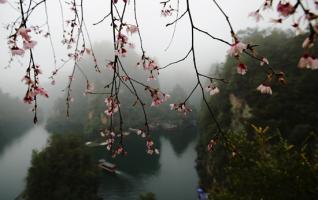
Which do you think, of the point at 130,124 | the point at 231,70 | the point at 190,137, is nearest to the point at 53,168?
the point at 231,70

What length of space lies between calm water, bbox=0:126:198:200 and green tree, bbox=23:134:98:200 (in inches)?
285

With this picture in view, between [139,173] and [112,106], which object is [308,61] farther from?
[139,173]

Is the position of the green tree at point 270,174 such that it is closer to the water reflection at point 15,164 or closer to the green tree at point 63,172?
the green tree at point 63,172

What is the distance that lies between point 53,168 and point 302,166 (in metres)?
24.6

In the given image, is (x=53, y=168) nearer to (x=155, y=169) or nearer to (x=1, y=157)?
(x=155, y=169)

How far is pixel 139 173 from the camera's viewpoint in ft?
150

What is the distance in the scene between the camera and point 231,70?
47000 millimetres

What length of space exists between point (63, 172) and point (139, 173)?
1801cm

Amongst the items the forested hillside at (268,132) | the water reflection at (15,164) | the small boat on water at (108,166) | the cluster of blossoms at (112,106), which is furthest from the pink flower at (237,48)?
the small boat on water at (108,166)

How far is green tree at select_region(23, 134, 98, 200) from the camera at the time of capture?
27.7 meters

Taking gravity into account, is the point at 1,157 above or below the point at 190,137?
below

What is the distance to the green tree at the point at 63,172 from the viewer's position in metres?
27.7

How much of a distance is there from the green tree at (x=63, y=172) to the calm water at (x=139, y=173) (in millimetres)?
7234

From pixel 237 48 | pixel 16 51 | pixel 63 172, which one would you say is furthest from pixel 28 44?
pixel 63 172
